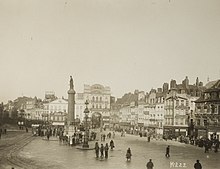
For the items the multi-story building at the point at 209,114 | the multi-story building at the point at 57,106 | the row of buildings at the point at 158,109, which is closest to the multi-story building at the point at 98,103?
the row of buildings at the point at 158,109

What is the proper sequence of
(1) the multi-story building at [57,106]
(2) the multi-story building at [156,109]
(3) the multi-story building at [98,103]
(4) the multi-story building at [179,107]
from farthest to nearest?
1. (1) the multi-story building at [57,106]
2. (3) the multi-story building at [98,103]
3. (2) the multi-story building at [156,109]
4. (4) the multi-story building at [179,107]

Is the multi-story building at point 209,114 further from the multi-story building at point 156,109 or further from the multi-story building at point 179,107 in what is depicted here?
the multi-story building at point 156,109

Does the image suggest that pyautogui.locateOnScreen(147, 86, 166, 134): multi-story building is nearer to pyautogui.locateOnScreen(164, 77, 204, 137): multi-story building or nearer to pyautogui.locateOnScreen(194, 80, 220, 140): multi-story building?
pyautogui.locateOnScreen(164, 77, 204, 137): multi-story building

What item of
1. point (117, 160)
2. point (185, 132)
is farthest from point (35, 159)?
point (185, 132)

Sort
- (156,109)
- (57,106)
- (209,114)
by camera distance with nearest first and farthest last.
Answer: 1. (209,114)
2. (156,109)
3. (57,106)

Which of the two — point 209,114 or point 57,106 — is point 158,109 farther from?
point 57,106

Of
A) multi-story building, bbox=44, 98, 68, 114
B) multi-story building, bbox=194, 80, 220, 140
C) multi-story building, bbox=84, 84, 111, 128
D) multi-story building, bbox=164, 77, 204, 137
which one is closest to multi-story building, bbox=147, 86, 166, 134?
multi-story building, bbox=164, 77, 204, 137

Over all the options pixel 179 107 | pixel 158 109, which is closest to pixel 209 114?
pixel 179 107

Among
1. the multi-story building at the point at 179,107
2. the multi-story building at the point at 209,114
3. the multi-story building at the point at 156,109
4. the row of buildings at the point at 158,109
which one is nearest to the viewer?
the multi-story building at the point at 209,114
